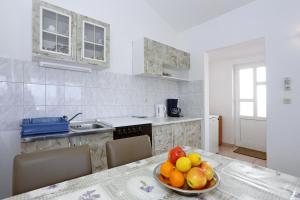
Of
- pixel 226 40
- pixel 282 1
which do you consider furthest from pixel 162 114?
pixel 282 1

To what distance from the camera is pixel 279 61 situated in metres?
2.00

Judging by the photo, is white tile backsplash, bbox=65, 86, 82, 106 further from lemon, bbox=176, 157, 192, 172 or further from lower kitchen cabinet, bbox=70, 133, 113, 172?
lemon, bbox=176, 157, 192, 172

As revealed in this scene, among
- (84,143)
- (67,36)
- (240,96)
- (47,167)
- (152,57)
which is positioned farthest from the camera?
(240,96)

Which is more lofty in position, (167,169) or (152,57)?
(152,57)

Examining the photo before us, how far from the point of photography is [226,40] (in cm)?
258

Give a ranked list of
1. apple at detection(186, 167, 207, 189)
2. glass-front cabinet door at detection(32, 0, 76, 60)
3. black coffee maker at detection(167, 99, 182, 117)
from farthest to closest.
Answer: black coffee maker at detection(167, 99, 182, 117), glass-front cabinet door at detection(32, 0, 76, 60), apple at detection(186, 167, 207, 189)

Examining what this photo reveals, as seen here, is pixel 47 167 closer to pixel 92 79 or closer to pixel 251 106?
pixel 92 79

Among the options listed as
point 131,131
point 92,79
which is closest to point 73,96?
point 92,79

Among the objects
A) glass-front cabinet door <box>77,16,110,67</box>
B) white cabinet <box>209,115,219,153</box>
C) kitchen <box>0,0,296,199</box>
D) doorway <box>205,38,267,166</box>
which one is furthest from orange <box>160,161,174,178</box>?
doorway <box>205,38,267,166</box>

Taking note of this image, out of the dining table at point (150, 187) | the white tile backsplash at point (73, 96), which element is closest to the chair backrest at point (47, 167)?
the dining table at point (150, 187)

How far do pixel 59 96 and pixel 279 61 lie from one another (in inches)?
110

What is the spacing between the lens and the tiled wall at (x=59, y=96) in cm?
158

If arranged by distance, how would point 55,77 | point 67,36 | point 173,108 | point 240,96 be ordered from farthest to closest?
point 240,96
point 173,108
point 55,77
point 67,36

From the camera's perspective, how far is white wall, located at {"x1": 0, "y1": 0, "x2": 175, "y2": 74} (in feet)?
5.27
